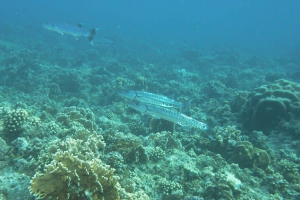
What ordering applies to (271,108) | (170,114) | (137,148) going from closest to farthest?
(137,148) < (170,114) < (271,108)

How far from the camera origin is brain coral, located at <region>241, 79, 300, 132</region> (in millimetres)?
9508

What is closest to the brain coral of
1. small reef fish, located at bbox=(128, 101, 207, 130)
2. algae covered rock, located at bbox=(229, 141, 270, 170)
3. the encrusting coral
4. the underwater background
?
the underwater background

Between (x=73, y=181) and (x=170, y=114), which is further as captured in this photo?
(x=170, y=114)

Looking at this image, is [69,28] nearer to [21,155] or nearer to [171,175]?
[21,155]

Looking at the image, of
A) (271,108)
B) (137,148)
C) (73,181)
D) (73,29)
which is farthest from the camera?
(73,29)

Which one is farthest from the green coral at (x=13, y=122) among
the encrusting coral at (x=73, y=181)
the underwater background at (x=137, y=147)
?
the encrusting coral at (x=73, y=181)

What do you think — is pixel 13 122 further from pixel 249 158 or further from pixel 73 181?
pixel 249 158

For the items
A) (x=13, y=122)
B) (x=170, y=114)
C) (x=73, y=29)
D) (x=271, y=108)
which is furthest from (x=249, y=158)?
(x=73, y=29)

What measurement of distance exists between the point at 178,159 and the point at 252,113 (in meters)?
5.48

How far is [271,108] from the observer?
9.55 meters

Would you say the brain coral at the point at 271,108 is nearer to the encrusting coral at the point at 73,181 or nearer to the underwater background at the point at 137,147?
the underwater background at the point at 137,147

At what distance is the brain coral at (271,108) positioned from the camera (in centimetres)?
951

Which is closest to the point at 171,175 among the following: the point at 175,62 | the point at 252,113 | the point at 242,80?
the point at 252,113

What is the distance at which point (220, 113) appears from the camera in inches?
458
